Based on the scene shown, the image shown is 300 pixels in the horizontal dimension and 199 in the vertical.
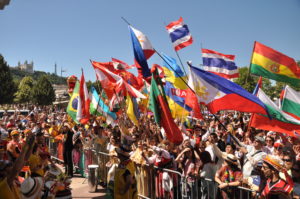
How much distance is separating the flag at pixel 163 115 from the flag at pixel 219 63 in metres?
4.79

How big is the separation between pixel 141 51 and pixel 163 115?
228cm

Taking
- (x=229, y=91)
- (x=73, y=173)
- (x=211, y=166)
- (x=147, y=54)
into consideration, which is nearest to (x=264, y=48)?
(x=229, y=91)

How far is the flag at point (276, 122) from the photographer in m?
6.12

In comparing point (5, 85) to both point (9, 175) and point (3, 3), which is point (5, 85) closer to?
point (9, 175)

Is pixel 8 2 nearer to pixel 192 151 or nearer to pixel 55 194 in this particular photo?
pixel 55 194

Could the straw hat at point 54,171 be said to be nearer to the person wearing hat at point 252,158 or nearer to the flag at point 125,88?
the person wearing hat at point 252,158

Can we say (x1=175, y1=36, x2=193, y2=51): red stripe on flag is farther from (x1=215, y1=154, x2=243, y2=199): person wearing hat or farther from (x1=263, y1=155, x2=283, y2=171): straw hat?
(x1=263, y1=155, x2=283, y2=171): straw hat

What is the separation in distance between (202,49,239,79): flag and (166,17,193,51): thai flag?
137 centimetres

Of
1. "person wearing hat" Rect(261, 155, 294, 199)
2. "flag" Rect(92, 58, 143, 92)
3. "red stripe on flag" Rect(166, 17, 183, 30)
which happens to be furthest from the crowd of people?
"red stripe on flag" Rect(166, 17, 183, 30)


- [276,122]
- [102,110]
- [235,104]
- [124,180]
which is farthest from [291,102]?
[102,110]

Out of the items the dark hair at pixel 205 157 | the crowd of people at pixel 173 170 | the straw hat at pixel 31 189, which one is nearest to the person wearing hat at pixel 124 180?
the crowd of people at pixel 173 170

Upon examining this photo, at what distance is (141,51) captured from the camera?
762 cm

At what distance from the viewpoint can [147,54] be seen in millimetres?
7672

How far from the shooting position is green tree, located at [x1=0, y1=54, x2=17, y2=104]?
51.6 m
